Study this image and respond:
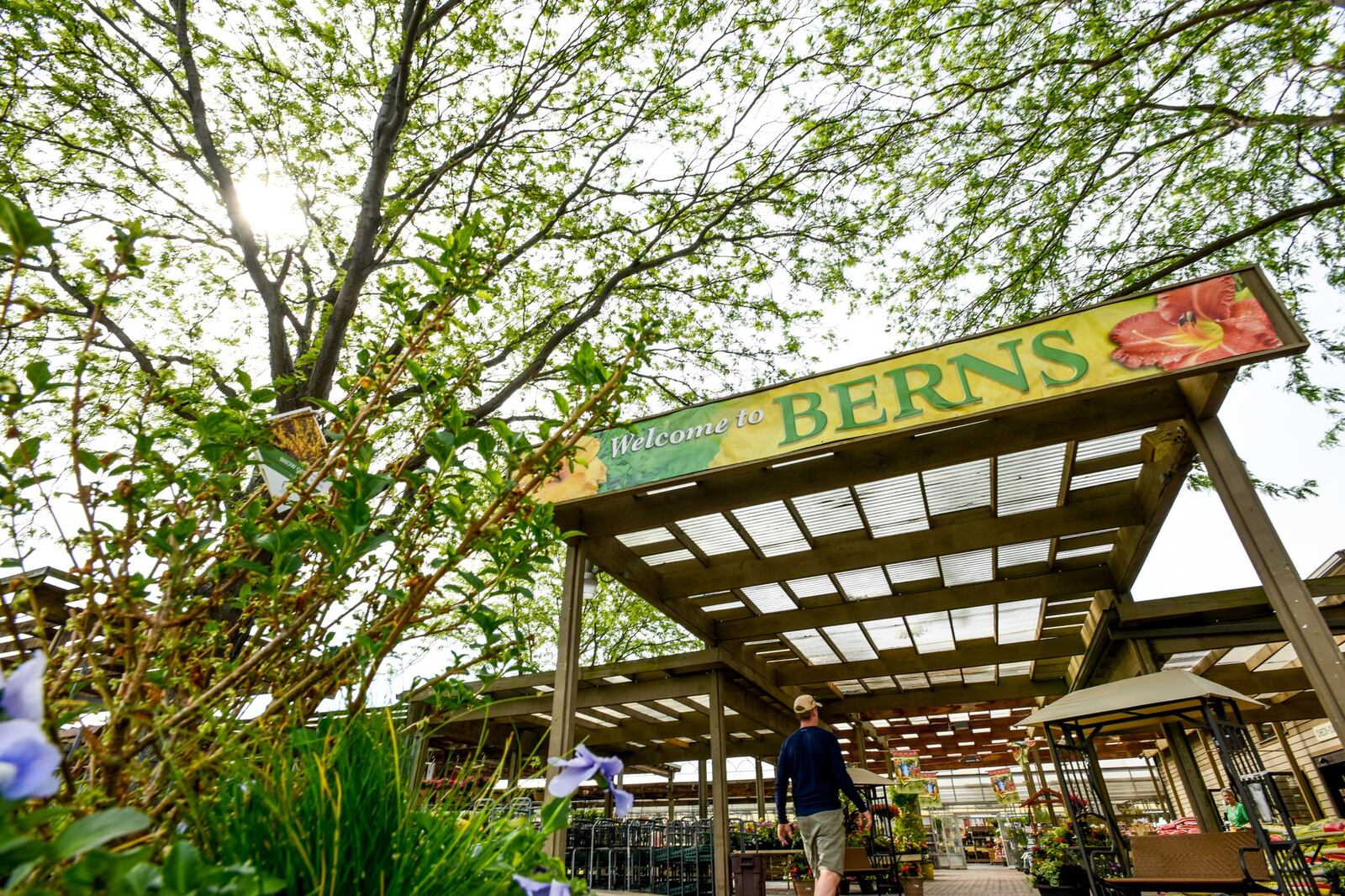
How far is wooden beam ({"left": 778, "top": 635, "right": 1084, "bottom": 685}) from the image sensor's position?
9180 millimetres

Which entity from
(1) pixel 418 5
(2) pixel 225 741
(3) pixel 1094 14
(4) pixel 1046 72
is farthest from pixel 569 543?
(3) pixel 1094 14

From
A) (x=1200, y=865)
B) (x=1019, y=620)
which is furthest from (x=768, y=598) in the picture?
(x=1200, y=865)

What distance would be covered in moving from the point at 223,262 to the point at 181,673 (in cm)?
964

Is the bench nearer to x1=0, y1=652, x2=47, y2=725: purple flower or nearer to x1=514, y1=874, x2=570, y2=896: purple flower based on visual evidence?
x1=514, y1=874, x2=570, y2=896: purple flower

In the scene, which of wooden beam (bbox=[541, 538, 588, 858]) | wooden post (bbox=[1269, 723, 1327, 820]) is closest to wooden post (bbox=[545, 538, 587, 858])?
wooden beam (bbox=[541, 538, 588, 858])

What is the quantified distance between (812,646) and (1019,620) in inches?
109

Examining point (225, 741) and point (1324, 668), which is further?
point (1324, 668)

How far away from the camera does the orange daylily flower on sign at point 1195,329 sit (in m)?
3.73

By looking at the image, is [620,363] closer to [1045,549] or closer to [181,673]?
[181,673]

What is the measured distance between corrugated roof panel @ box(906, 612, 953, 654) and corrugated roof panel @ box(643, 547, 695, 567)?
3134 mm

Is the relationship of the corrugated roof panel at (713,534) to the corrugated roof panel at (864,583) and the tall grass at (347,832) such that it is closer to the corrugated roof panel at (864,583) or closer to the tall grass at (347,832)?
the corrugated roof panel at (864,583)

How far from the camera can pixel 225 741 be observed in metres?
0.74

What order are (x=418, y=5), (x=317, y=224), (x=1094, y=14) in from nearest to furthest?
(x=418, y=5) < (x=1094, y=14) < (x=317, y=224)

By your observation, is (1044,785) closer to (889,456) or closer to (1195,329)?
(889,456)
